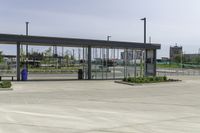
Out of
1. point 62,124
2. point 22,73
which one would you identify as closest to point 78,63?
point 22,73

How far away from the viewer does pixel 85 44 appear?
3409 cm

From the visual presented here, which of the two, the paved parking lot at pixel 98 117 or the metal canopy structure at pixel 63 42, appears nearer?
the paved parking lot at pixel 98 117

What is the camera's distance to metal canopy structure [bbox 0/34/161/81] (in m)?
31.0

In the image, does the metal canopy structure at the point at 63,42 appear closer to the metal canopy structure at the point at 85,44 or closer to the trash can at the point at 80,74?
the metal canopy structure at the point at 85,44

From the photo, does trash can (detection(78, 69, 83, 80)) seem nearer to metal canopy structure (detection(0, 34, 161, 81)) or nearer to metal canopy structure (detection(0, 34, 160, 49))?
metal canopy structure (detection(0, 34, 161, 81))

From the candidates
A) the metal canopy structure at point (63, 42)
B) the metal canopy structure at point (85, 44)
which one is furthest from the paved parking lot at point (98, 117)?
the metal canopy structure at point (85, 44)

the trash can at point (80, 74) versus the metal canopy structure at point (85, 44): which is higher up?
the metal canopy structure at point (85, 44)

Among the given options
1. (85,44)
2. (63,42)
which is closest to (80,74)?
(85,44)

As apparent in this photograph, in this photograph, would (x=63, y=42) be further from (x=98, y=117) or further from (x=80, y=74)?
(x=98, y=117)

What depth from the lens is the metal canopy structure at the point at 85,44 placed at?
31.0m

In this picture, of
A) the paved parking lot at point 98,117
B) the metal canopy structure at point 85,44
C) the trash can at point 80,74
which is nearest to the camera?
the paved parking lot at point 98,117

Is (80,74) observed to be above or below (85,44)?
below

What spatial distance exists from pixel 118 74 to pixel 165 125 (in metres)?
27.5

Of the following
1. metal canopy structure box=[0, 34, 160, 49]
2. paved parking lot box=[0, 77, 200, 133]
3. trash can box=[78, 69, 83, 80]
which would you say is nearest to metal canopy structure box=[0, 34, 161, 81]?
metal canopy structure box=[0, 34, 160, 49]
